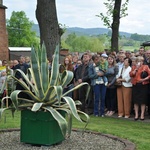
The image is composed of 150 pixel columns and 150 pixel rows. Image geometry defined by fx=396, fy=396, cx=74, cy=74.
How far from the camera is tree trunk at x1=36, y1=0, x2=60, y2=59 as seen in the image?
1484cm

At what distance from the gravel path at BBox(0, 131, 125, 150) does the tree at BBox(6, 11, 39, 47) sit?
7579 centimetres

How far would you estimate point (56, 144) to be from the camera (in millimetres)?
7359

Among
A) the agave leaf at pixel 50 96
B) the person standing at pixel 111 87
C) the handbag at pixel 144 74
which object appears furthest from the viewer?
the person standing at pixel 111 87

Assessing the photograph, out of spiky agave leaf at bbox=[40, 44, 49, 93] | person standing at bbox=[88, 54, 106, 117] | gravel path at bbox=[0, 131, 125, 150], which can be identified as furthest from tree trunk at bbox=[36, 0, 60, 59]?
spiky agave leaf at bbox=[40, 44, 49, 93]

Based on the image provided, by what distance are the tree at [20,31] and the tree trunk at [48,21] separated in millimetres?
68331

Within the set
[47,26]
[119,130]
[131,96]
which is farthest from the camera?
[47,26]

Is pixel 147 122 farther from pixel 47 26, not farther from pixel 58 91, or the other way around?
pixel 47 26

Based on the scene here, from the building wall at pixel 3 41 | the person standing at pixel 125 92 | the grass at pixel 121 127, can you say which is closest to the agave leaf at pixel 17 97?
the grass at pixel 121 127

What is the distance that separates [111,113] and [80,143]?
189 inches

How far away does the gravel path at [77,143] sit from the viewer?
23.3 ft

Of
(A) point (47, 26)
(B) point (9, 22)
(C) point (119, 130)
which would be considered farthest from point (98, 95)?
(B) point (9, 22)

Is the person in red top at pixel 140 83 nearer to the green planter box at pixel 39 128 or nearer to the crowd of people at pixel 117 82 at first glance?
the crowd of people at pixel 117 82

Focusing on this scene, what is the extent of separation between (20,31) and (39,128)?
80923mm

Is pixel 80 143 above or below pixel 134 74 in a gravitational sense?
below
